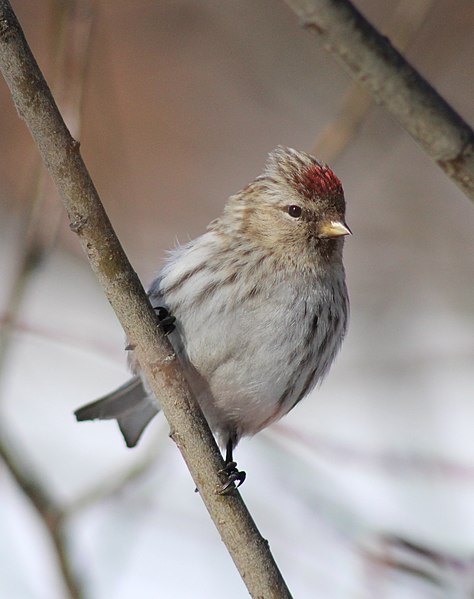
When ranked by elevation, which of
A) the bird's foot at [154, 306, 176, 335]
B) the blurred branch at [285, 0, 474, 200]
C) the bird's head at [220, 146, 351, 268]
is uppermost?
the bird's head at [220, 146, 351, 268]

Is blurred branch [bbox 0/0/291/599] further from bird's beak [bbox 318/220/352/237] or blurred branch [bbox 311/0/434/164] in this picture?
blurred branch [bbox 311/0/434/164]

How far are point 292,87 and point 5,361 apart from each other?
2247mm

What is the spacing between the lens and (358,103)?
2156 mm

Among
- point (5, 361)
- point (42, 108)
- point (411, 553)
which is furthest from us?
point (5, 361)

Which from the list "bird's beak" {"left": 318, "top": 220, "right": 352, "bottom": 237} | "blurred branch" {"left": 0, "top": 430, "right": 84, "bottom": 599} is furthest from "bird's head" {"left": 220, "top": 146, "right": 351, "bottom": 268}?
"blurred branch" {"left": 0, "top": 430, "right": 84, "bottom": 599}

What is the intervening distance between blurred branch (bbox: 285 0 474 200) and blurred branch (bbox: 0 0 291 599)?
0.41 m

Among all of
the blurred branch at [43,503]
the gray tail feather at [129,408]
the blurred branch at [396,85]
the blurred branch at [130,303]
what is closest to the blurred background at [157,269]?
the blurred branch at [43,503]

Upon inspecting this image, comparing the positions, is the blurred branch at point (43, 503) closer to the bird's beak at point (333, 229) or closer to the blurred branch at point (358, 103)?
the bird's beak at point (333, 229)

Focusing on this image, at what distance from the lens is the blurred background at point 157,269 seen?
2.23 metres

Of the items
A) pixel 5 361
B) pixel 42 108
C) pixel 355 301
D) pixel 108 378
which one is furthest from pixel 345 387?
pixel 42 108

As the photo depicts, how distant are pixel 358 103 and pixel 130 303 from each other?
0.93 meters

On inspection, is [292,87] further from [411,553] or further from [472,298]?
[411,553]

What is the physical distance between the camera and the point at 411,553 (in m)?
1.47

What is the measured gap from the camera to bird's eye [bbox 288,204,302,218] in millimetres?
2201
